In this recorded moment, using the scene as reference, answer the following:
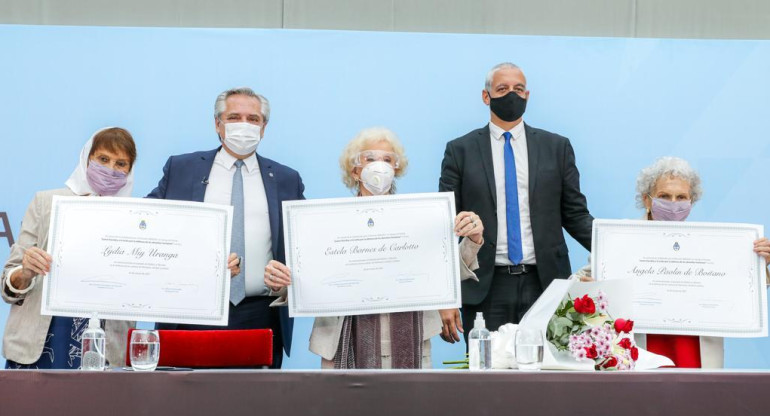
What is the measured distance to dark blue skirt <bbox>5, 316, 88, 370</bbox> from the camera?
3580 mm

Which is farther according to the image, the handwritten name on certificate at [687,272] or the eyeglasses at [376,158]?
the eyeglasses at [376,158]

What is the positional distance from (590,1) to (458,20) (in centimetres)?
75

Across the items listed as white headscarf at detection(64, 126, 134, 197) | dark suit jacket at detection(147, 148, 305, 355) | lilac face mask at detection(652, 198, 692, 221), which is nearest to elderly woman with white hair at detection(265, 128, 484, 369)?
dark suit jacket at detection(147, 148, 305, 355)

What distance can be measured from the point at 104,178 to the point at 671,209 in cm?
229

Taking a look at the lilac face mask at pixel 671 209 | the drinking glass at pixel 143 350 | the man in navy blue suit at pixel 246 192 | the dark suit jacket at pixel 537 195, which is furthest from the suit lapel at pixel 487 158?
the drinking glass at pixel 143 350

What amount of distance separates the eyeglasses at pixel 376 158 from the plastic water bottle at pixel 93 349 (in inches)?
51.3

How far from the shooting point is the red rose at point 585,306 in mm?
2734

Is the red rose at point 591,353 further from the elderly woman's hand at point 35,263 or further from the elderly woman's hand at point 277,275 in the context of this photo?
the elderly woman's hand at point 35,263

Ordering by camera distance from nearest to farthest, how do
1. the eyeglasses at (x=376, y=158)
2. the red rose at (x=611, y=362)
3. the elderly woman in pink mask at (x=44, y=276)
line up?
the red rose at (x=611, y=362)
the elderly woman in pink mask at (x=44, y=276)
the eyeglasses at (x=376, y=158)

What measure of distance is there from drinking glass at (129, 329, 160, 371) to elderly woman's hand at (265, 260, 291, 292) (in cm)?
82

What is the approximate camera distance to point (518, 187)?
426 centimetres

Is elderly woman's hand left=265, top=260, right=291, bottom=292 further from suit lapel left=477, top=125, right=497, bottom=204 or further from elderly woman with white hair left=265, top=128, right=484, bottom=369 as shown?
suit lapel left=477, top=125, right=497, bottom=204

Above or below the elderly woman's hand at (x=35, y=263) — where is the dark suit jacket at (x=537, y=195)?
above

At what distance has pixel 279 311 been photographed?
3.79 metres
